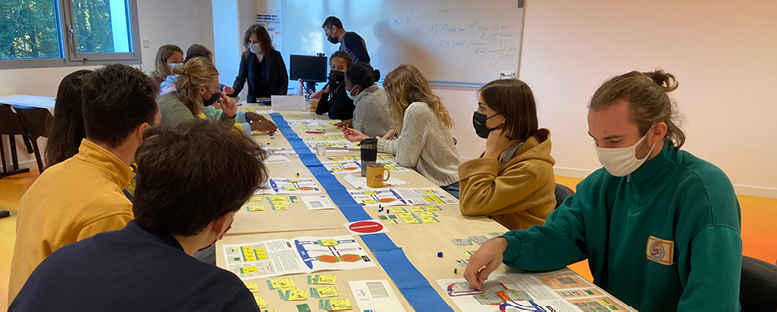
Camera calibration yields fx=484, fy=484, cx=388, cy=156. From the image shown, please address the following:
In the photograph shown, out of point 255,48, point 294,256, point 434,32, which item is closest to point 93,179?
point 294,256

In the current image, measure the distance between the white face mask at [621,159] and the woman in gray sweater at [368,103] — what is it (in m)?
2.55

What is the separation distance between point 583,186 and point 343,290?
2.88ft

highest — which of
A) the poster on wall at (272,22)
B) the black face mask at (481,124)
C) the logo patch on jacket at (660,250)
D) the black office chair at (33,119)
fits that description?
the poster on wall at (272,22)

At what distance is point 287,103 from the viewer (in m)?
4.79

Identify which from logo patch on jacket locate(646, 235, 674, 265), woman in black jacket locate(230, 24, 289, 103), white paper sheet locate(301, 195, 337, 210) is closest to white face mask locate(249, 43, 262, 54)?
woman in black jacket locate(230, 24, 289, 103)

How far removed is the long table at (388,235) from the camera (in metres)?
1.36

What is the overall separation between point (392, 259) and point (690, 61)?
4.71 m

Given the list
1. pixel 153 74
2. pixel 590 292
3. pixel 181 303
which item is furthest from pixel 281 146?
pixel 181 303

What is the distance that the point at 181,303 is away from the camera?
0.75 metres

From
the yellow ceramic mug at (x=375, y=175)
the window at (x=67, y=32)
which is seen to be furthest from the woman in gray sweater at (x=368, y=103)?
the window at (x=67, y=32)

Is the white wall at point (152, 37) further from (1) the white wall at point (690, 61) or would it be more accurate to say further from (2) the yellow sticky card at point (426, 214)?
(2) the yellow sticky card at point (426, 214)

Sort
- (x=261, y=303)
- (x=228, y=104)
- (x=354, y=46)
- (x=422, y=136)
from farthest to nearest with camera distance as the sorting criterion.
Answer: (x=354, y=46) < (x=228, y=104) < (x=422, y=136) < (x=261, y=303)

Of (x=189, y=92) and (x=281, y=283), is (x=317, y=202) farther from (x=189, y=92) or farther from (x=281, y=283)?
(x=189, y=92)

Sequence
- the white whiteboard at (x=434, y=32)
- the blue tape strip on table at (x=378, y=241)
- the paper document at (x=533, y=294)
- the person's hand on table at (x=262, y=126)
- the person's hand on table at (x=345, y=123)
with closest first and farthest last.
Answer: the paper document at (x=533, y=294) → the blue tape strip on table at (x=378, y=241) → the person's hand on table at (x=262, y=126) → the person's hand on table at (x=345, y=123) → the white whiteboard at (x=434, y=32)
